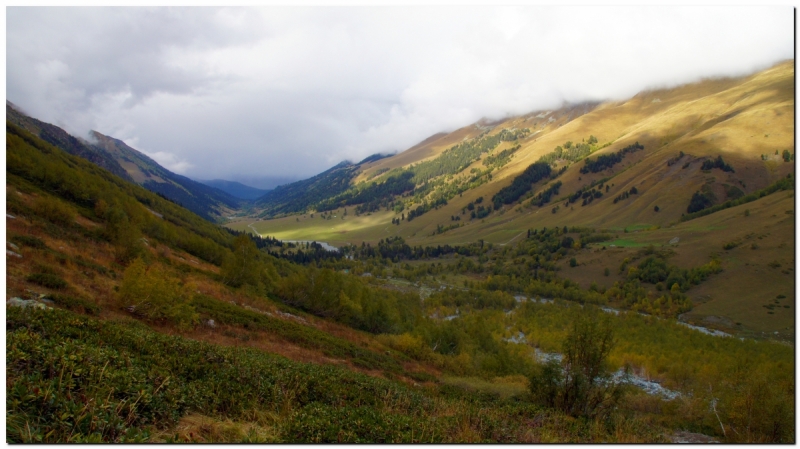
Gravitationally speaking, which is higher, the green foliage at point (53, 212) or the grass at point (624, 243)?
the green foliage at point (53, 212)

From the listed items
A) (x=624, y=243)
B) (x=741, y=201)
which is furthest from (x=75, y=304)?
(x=741, y=201)

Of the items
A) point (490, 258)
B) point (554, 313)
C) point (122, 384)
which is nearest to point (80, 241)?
point (122, 384)

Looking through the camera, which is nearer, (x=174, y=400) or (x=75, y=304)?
(x=174, y=400)

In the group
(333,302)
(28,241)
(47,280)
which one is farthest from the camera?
(333,302)

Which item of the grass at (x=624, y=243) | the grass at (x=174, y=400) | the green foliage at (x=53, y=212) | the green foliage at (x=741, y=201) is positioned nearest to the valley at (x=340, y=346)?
the grass at (x=174, y=400)

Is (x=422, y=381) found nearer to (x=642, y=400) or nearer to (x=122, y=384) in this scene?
(x=122, y=384)

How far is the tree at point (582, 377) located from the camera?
18984 mm

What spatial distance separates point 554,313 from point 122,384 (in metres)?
102

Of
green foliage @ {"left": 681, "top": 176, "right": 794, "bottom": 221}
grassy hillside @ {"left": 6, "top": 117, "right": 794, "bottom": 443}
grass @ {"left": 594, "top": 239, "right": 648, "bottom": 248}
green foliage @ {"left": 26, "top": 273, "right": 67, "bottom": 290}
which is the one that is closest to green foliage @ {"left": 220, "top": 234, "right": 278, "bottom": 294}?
grassy hillside @ {"left": 6, "top": 117, "right": 794, "bottom": 443}

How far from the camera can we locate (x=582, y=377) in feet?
62.4

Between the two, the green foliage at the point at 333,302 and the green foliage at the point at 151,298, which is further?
the green foliage at the point at 333,302

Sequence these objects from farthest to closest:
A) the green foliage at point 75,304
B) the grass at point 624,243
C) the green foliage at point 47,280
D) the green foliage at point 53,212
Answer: the grass at point 624,243
the green foliage at point 53,212
the green foliage at point 47,280
the green foliage at point 75,304

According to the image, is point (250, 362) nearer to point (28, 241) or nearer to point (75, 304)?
point (75, 304)

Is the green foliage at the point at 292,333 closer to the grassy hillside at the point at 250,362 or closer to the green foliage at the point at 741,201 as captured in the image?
the grassy hillside at the point at 250,362
